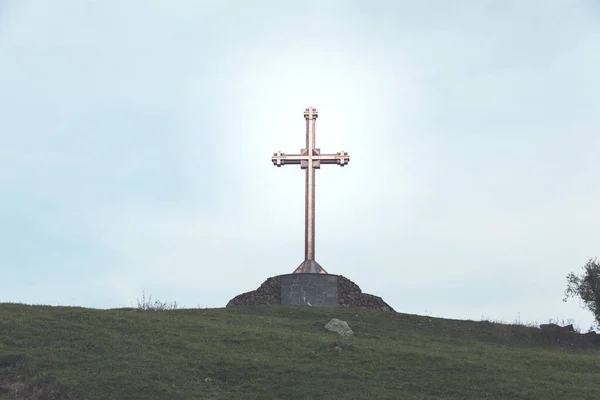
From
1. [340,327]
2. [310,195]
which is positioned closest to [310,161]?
[310,195]

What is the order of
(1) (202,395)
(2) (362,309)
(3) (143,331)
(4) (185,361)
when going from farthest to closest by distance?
(2) (362,309) → (3) (143,331) → (4) (185,361) → (1) (202,395)

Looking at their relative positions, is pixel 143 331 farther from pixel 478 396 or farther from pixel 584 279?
pixel 584 279

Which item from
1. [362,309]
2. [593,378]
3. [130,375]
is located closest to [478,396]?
[593,378]

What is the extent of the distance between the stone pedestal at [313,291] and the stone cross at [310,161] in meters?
0.89

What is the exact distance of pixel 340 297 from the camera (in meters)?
35.1

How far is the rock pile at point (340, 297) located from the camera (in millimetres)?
35062

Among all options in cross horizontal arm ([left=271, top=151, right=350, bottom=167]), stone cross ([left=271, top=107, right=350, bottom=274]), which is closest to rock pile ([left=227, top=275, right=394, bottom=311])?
stone cross ([left=271, top=107, right=350, bottom=274])

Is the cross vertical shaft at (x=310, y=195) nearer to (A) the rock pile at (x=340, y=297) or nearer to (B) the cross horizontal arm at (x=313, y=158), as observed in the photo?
(B) the cross horizontal arm at (x=313, y=158)

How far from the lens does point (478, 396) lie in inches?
755

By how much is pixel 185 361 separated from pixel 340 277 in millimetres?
15101

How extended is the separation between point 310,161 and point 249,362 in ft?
53.5

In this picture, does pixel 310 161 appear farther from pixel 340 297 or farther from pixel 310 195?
pixel 340 297

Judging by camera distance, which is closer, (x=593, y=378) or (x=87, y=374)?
(x=87, y=374)

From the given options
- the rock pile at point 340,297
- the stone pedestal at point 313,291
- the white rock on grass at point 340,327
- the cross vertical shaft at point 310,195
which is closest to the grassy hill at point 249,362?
the white rock on grass at point 340,327
